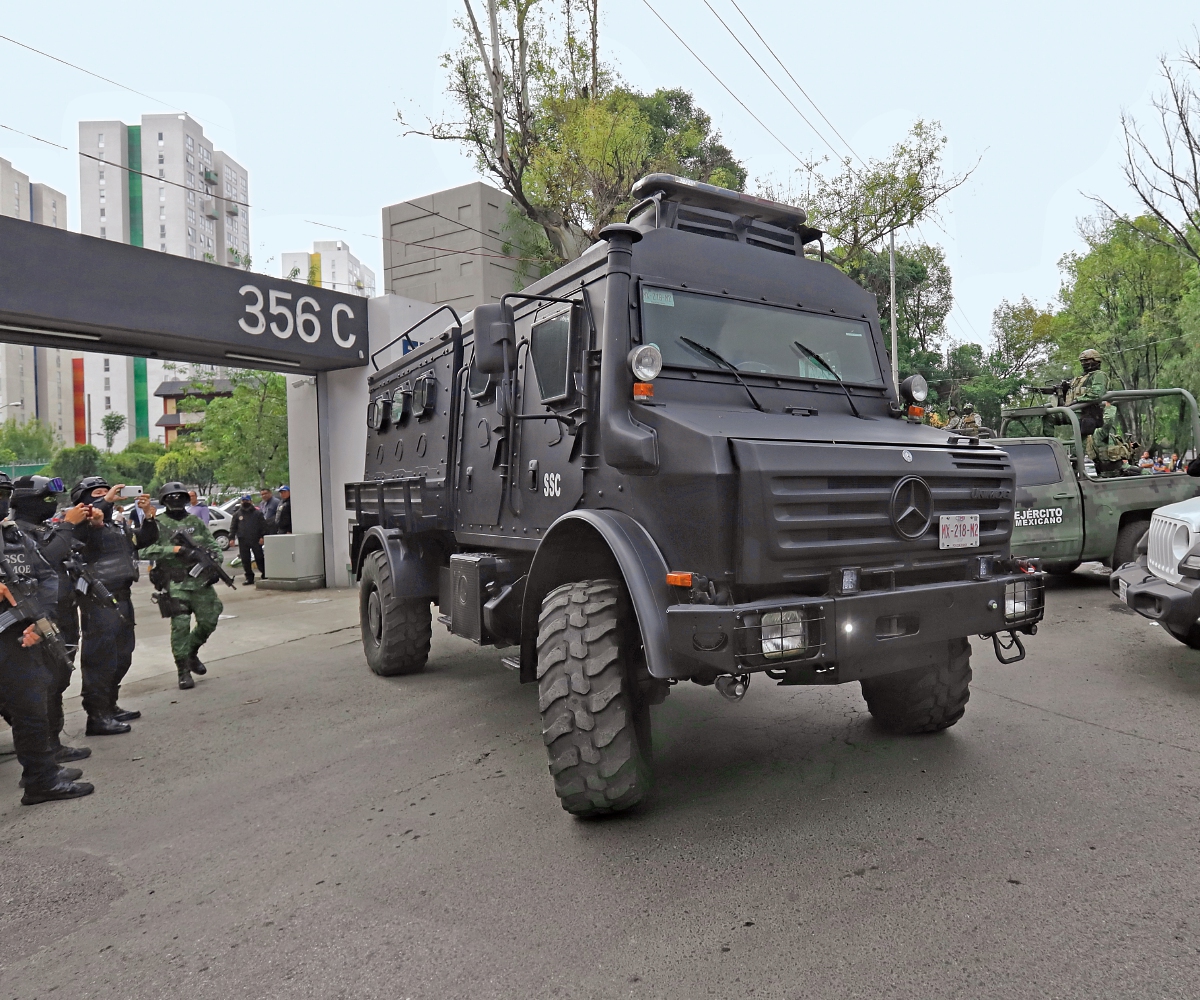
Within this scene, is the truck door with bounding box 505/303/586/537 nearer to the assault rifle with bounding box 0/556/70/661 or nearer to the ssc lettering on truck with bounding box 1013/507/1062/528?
the assault rifle with bounding box 0/556/70/661

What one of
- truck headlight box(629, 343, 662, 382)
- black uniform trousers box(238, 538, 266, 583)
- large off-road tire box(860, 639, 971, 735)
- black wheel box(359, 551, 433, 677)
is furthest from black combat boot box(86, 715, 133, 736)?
black uniform trousers box(238, 538, 266, 583)

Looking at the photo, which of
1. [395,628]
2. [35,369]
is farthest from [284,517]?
[35,369]

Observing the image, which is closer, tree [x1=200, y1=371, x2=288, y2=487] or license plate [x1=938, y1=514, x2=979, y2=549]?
license plate [x1=938, y1=514, x2=979, y2=549]

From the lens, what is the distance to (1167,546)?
5.45 metres

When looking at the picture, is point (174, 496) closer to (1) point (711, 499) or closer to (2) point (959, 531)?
(1) point (711, 499)

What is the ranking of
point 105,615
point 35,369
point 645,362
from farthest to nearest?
1. point 35,369
2. point 105,615
3. point 645,362

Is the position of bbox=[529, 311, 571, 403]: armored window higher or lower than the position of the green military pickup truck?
higher

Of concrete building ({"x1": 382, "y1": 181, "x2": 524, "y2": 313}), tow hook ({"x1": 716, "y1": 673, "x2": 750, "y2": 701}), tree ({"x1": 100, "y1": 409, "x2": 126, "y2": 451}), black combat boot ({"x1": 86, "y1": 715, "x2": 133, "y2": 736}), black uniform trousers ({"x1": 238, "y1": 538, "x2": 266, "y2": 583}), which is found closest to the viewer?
tow hook ({"x1": 716, "y1": 673, "x2": 750, "y2": 701})

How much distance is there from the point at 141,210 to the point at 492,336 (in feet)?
361

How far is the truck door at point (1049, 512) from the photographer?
28.1 ft

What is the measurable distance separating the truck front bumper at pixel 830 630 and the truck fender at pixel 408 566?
11.9 ft

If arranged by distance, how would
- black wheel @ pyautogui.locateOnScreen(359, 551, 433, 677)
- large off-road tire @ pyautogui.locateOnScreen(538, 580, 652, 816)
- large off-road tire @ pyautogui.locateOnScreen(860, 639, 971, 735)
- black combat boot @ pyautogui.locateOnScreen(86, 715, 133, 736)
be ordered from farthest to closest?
black wheel @ pyautogui.locateOnScreen(359, 551, 433, 677) → black combat boot @ pyautogui.locateOnScreen(86, 715, 133, 736) → large off-road tire @ pyautogui.locateOnScreen(860, 639, 971, 735) → large off-road tire @ pyautogui.locateOnScreen(538, 580, 652, 816)

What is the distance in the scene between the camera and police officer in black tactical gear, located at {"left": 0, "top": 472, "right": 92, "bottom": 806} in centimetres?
444

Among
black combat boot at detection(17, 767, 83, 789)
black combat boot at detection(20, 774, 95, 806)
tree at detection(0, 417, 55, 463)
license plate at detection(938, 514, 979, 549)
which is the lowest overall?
black combat boot at detection(20, 774, 95, 806)
